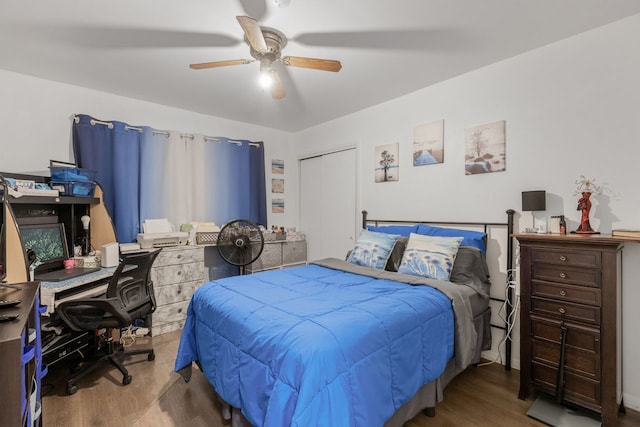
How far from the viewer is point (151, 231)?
329cm

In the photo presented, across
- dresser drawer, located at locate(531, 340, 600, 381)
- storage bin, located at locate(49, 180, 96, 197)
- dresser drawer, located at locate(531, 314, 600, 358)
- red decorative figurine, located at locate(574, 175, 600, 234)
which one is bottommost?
dresser drawer, located at locate(531, 340, 600, 381)

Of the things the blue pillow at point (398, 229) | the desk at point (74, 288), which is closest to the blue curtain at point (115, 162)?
the desk at point (74, 288)

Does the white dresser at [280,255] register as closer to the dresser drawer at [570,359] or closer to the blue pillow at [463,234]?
the blue pillow at [463,234]

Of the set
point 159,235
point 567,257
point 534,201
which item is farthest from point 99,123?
point 567,257

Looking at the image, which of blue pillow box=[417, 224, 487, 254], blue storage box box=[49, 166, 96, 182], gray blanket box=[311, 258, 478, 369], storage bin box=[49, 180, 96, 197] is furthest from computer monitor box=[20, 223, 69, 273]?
blue pillow box=[417, 224, 487, 254]

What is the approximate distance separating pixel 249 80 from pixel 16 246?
6.97 feet

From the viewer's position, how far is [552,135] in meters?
2.26

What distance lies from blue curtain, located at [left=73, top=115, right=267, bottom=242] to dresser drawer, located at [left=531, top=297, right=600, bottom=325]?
3.24 meters

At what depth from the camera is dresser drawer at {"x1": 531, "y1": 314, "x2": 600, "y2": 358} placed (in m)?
1.76

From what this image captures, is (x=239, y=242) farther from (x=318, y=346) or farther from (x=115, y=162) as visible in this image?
(x=318, y=346)

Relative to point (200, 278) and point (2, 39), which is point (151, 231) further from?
point (2, 39)

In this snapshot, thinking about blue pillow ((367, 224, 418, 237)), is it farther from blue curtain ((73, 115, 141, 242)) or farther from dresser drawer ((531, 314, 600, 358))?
blue curtain ((73, 115, 141, 242))

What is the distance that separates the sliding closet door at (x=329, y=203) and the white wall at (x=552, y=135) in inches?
31.4

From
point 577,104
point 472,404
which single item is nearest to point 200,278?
point 472,404
